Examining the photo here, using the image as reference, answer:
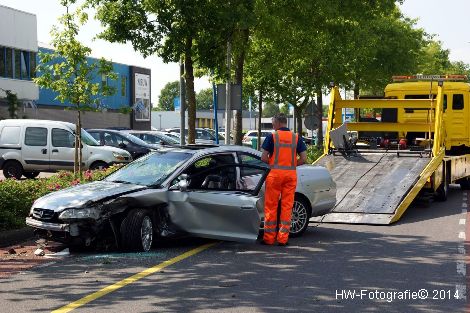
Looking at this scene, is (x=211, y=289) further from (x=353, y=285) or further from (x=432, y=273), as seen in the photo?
(x=432, y=273)

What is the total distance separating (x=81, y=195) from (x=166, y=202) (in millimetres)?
1120

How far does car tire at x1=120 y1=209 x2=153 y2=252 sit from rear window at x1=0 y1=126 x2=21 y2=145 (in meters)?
13.1

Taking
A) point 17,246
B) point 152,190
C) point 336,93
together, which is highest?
point 336,93

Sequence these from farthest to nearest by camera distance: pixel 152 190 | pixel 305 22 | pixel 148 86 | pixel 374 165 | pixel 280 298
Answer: pixel 148 86 → pixel 305 22 → pixel 374 165 → pixel 152 190 → pixel 280 298

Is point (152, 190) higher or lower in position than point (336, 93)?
lower

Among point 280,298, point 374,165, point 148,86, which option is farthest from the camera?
point 148,86

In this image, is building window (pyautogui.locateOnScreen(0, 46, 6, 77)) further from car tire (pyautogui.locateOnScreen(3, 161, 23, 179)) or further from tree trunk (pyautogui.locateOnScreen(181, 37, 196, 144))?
tree trunk (pyautogui.locateOnScreen(181, 37, 196, 144))

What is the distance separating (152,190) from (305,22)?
14.8 metres

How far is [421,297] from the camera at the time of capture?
7.29 metres

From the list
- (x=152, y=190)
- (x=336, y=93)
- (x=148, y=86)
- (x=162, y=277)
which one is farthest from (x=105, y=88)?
(x=148, y=86)

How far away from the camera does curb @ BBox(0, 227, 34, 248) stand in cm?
1048

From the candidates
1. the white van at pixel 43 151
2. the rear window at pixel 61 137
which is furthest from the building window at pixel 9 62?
the rear window at pixel 61 137

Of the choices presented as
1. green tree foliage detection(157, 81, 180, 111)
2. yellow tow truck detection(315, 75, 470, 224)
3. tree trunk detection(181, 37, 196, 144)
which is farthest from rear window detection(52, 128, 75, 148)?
green tree foliage detection(157, 81, 180, 111)

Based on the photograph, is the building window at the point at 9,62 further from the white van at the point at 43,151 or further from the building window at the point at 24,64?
the white van at the point at 43,151
